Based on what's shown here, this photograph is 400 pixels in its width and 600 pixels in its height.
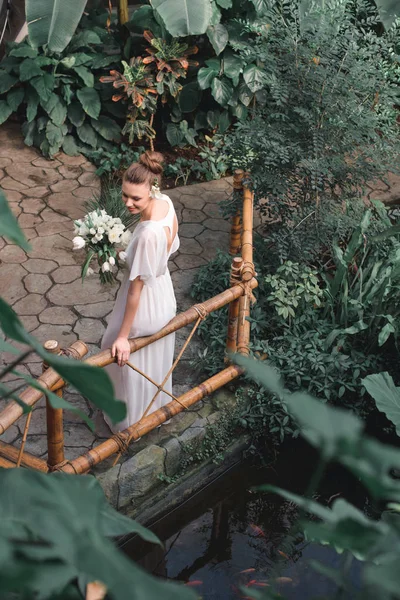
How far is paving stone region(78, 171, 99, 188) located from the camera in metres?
5.74

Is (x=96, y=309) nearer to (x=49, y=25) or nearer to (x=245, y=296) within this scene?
(x=245, y=296)

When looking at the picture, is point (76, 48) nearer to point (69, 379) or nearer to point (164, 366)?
point (164, 366)

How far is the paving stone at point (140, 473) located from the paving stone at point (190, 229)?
2.25m

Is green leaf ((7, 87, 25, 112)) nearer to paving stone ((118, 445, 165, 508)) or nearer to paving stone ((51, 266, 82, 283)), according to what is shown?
paving stone ((51, 266, 82, 283))

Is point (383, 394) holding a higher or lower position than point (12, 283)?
higher

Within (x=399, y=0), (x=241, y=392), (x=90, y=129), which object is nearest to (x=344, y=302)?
(x=241, y=392)

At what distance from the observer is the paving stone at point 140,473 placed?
3268mm

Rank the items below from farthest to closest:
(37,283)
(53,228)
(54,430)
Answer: (53,228) → (37,283) → (54,430)

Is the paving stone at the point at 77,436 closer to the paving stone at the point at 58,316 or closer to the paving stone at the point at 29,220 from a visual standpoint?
the paving stone at the point at 58,316

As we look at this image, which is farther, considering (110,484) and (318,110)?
(318,110)

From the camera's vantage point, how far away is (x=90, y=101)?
6.02 metres

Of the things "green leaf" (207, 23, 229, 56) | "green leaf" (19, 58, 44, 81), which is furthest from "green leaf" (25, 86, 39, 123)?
"green leaf" (207, 23, 229, 56)

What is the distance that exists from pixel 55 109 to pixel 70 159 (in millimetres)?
440

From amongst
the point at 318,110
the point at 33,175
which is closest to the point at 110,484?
the point at 318,110
